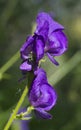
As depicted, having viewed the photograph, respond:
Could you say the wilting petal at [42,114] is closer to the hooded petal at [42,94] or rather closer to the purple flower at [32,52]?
the hooded petal at [42,94]

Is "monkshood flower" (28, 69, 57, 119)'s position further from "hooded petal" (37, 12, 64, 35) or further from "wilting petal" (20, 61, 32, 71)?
"hooded petal" (37, 12, 64, 35)

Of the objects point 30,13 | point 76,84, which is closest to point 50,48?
point 30,13

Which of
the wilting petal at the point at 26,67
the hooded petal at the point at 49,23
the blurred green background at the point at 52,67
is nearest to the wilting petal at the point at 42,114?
the wilting petal at the point at 26,67

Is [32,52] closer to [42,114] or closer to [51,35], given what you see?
[51,35]

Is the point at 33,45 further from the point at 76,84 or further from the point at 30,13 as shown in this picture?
the point at 76,84

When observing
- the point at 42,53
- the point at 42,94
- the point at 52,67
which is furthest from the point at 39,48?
the point at 52,67
